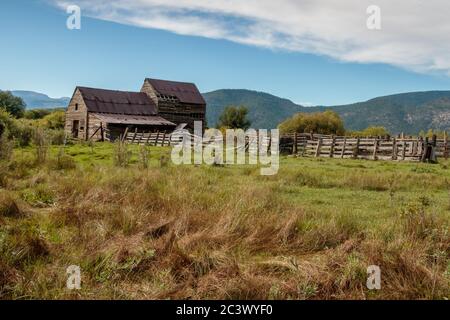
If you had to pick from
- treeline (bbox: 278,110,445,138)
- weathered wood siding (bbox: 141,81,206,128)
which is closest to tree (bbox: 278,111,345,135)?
treeline (bbox: 278,110,445,138)

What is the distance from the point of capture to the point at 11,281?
15.1ft

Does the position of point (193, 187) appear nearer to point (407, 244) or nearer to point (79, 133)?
point (407, 244)

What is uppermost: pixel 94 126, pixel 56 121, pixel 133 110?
pixel 133 110

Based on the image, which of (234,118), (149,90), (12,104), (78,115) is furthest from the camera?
(12,104)

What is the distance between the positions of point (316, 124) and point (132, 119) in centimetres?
3828

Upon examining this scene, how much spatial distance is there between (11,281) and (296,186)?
855 cm

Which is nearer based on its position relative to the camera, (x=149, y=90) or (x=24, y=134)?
(x=24, y=134)

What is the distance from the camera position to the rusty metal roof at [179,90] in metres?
51.1

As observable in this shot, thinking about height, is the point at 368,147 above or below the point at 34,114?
below

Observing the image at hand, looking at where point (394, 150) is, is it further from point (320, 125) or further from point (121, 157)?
point (320, 125)

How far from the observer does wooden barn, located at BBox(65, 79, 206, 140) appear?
1718 inches

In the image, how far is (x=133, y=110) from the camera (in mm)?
47906

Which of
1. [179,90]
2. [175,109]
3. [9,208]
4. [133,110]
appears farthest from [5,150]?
[179,90]
